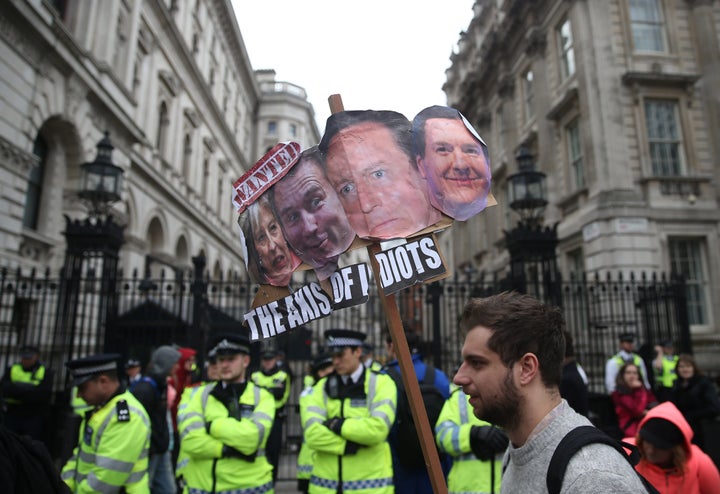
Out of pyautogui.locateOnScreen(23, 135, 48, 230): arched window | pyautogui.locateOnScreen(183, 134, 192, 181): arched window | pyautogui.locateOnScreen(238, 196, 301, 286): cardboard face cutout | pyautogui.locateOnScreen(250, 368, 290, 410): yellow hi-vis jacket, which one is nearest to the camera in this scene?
pyautogui.locateOnScreen(238, 196, 301, 286): cardboard face cutout

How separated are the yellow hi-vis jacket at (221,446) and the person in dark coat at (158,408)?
5.91 feet

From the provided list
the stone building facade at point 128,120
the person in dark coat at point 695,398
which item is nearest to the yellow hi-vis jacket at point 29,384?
the stone building facade at point 128,120

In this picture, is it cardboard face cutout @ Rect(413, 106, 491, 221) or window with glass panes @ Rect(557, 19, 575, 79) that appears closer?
cardboard face cutout @ Rect(413, 106, 491, 221)

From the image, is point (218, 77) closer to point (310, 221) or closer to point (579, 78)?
point (579, 78)

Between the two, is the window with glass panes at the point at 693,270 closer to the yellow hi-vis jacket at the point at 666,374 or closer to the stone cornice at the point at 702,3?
the yellow hi-vis jacket at the point at 666,374

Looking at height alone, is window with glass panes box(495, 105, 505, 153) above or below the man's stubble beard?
above

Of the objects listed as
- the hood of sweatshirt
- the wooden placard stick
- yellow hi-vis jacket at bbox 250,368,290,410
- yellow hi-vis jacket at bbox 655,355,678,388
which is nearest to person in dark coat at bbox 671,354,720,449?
yellow hi-vis jacket at bbox 655,355,678,388

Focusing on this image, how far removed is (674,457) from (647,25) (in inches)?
743

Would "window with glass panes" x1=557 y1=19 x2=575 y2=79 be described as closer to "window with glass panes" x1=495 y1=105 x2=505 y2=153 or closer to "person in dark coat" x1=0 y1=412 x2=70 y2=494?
"window with glass panes" x1=495 y1=105 x2=505 y2=153

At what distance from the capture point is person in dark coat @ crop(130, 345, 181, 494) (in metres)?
5.51

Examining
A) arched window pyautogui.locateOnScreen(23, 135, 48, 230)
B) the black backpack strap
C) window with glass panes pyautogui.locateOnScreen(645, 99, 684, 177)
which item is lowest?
the black backpack strap

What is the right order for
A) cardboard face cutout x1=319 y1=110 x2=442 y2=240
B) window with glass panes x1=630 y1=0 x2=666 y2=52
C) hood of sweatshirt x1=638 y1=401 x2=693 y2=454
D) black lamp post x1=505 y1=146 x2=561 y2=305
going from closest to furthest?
1. cardboard face cutout x1=319 y1=110 x2=442 y2=240
2. hood of sweatshirt x1=638 y1=401 x2=693 y2=454
3. black lamp post x1=505 y1=146 x2=561 y2=305
4. window with glass panes x1=630 y1=0 x2=666 y2=52

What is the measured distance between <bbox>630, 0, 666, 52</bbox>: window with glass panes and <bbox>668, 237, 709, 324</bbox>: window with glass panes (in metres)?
6.90

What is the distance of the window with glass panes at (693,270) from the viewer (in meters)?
15.8
